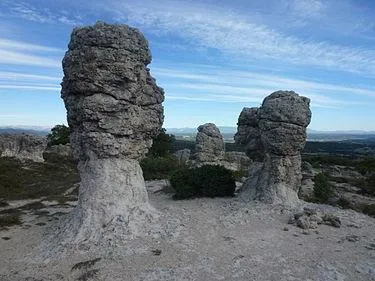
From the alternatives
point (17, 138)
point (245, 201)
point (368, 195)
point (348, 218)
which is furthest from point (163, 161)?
point (348, 218)

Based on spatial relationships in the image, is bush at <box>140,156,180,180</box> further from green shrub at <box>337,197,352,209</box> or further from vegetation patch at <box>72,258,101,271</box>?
vegetation patch at <box>72,258,101,271</box>

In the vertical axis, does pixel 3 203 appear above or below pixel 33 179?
below

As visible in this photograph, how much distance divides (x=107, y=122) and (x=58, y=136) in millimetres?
51169

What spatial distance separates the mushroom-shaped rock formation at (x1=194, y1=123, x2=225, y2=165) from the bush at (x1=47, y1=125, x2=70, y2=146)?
30539 millimetres

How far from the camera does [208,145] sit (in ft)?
118

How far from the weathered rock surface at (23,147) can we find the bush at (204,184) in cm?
2213

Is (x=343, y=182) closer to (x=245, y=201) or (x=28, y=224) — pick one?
(x=245, y=201)

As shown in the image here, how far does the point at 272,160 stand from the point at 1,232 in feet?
36.7

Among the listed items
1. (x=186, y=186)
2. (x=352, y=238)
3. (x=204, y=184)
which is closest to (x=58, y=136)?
(x=186, y=186)

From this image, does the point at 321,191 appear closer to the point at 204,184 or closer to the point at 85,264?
the point at 204,184

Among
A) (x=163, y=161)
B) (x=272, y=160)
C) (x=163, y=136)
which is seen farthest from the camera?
(x=163, y=136)

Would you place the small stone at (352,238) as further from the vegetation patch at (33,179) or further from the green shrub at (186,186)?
the vegetation patch at (33,179)

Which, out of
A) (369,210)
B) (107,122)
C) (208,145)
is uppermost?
(107,122)

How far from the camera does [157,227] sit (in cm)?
1465
